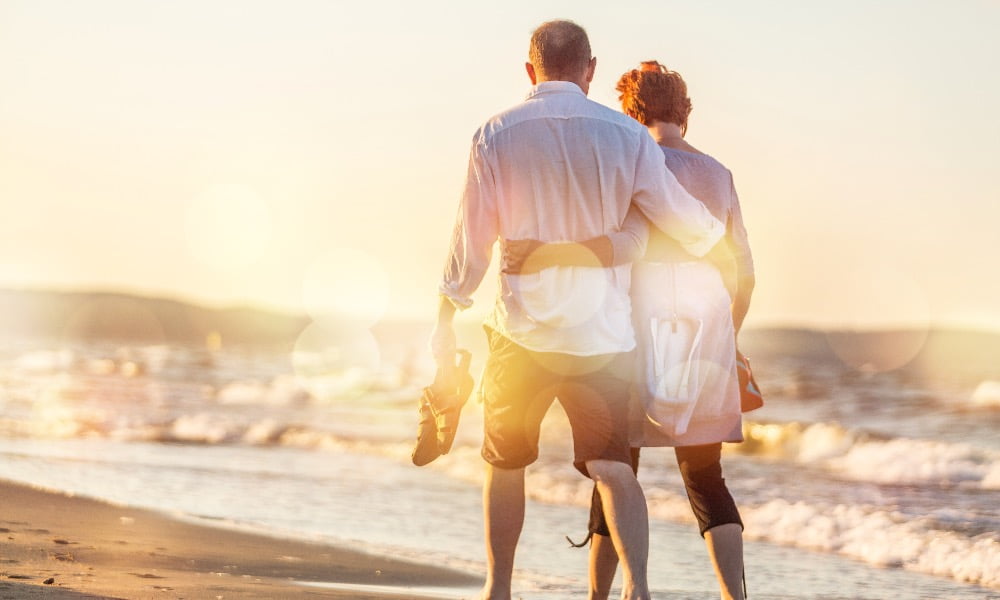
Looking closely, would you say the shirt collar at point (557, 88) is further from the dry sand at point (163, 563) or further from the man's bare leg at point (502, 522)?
the dry sand at point (163, 563)

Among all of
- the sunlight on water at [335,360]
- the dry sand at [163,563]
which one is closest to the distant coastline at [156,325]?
the sunlight on water at [335,360]

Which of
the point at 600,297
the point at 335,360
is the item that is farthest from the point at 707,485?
the point at 335,360

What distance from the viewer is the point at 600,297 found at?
3.50m

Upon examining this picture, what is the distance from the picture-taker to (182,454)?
1128 cm

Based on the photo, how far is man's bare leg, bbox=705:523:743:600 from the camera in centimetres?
381

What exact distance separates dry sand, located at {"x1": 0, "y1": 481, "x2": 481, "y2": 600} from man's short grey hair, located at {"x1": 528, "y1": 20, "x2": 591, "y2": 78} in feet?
7.42

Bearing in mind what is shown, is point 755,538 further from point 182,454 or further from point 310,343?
point 310,343

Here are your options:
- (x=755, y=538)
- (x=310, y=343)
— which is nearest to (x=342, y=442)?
(x=755, y=538)

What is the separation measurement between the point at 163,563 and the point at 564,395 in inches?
94.4

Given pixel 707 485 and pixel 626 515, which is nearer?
pixel 626 515

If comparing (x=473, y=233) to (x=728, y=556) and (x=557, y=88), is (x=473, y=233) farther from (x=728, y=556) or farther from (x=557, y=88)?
(x=728, y=556)

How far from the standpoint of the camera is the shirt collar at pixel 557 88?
3561 mm

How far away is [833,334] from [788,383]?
7.54 meters

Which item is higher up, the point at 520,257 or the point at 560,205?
the point at 560,205
